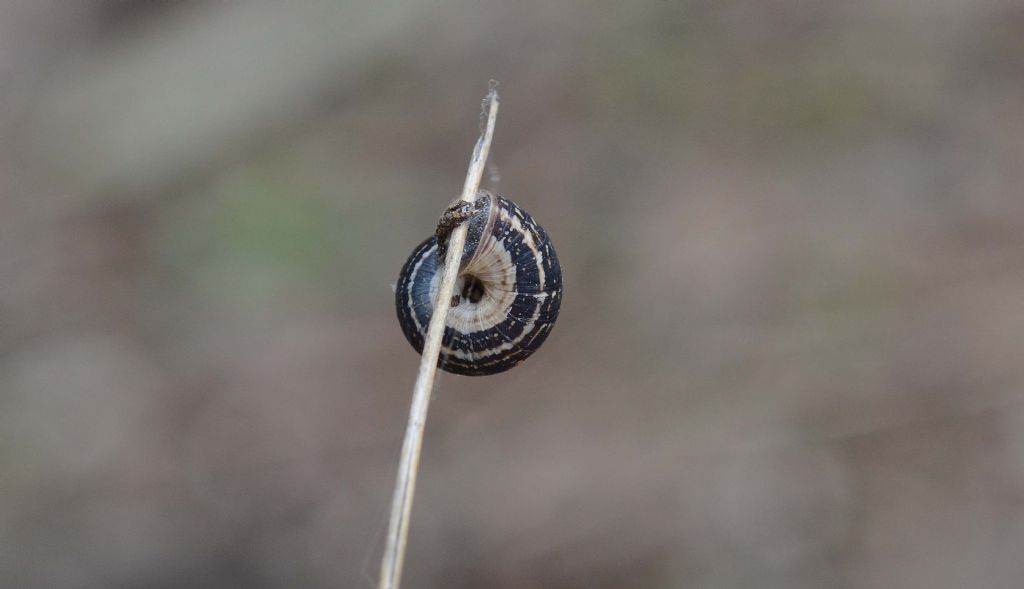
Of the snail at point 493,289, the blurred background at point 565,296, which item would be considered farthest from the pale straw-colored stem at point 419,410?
the blurred background at point 565,296

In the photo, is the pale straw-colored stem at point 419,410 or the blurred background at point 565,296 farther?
the blurred background at point 565,296

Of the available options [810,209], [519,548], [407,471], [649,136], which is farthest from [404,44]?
[407,471]

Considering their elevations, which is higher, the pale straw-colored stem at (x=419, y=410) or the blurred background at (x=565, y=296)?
the blurred background at (x=565, y=296)

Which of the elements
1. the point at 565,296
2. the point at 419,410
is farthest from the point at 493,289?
the point at 565,296

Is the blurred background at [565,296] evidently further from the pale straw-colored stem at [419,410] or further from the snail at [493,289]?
the pale straw-colored stem at [419,410]

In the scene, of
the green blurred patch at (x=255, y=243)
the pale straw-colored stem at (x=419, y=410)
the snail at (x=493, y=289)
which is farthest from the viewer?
the green blurred patch at (x=255, y=243)

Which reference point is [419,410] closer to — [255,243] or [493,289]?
[493,289]
